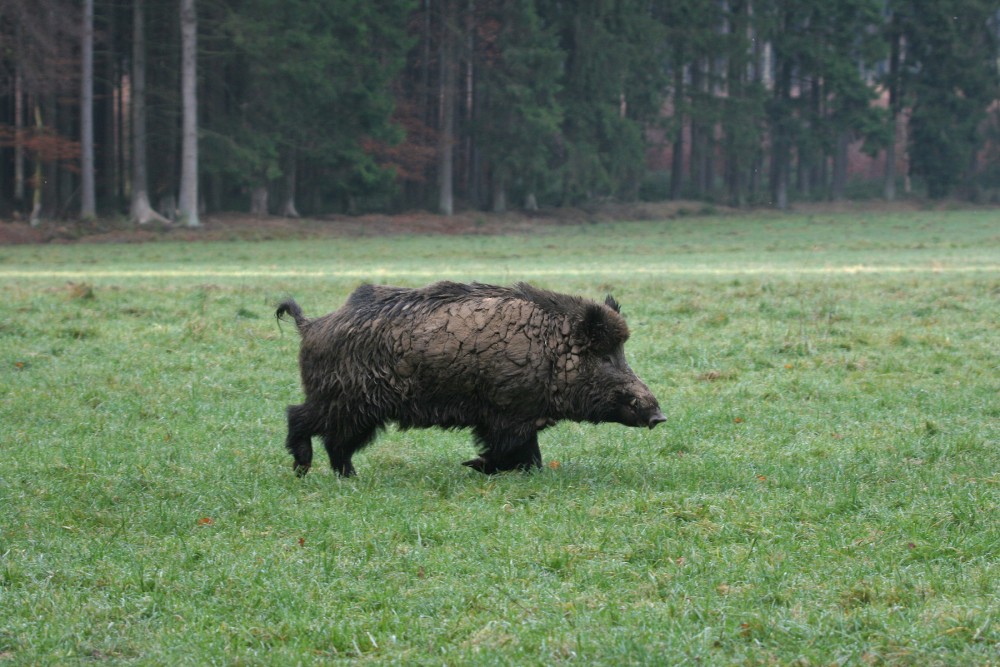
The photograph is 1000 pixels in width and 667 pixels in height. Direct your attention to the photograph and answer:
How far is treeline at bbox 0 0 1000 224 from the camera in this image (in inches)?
1821

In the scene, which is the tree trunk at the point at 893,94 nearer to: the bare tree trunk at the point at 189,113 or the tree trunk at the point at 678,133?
the tree trunk at the point at 678,133

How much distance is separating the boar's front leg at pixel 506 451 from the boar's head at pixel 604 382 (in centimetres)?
46

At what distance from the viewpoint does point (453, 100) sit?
57.7 metres

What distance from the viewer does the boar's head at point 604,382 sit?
28.9 feet

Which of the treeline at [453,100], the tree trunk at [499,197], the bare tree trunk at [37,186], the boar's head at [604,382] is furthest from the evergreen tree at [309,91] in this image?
the boar's head at [604,382]

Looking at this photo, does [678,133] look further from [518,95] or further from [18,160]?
[18,160]

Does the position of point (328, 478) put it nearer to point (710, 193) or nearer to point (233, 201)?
point (233, 201)

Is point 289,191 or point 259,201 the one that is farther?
point 289,191

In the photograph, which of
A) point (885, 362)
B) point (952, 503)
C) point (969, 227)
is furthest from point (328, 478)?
point (969, 227)

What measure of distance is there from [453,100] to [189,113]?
16076mm

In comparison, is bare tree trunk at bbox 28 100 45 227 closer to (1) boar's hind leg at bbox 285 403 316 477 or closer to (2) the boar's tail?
(2) the boar's tail

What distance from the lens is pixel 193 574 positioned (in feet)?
20.5

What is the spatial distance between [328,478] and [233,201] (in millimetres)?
50572

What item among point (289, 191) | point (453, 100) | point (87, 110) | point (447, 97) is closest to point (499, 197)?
point (453, 100)
